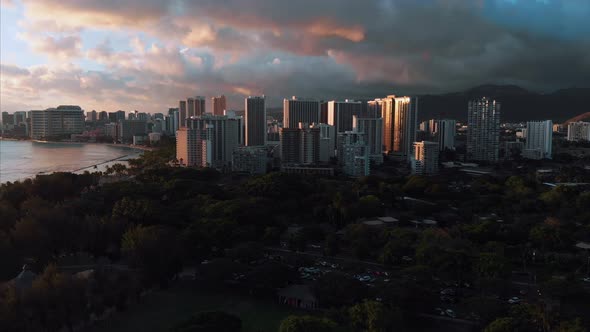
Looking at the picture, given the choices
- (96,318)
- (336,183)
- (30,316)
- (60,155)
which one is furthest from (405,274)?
A: (60,155)

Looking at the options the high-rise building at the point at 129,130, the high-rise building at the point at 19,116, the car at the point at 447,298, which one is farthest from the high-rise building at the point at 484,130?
the high-rise building at the point at 19,116

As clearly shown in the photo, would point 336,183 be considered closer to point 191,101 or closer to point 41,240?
point 41,240

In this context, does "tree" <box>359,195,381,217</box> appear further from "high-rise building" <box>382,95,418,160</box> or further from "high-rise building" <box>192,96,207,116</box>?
"high-rise building" <box>192,96,207,116</box>

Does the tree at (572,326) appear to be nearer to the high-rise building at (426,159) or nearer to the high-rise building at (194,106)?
the high-rise building at (426,159)

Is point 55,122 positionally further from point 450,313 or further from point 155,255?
point 450,313

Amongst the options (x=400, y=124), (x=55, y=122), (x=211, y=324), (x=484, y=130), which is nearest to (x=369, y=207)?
(x=211, y=324)
